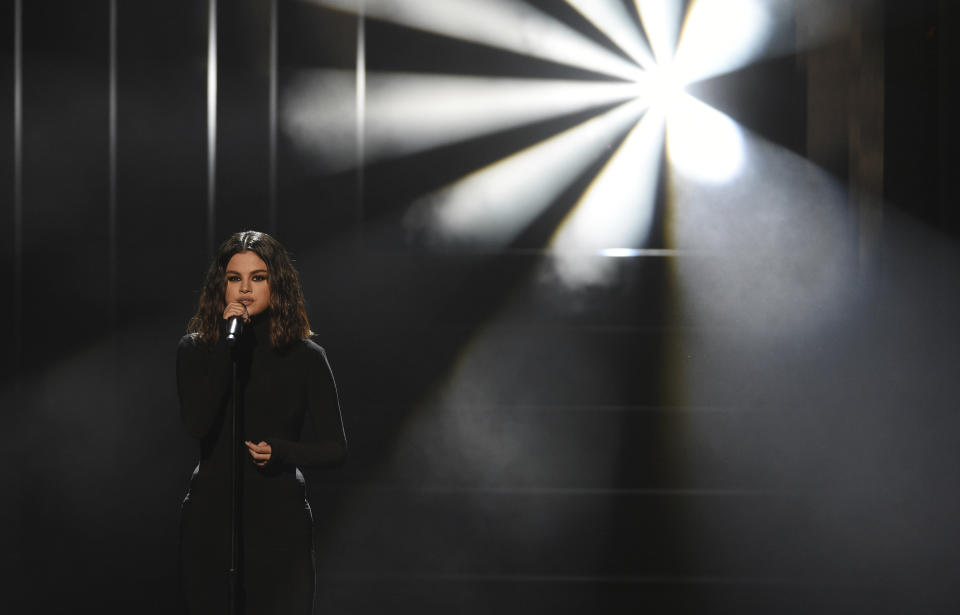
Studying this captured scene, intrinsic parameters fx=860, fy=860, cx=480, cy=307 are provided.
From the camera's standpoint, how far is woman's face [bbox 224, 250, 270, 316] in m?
2.01

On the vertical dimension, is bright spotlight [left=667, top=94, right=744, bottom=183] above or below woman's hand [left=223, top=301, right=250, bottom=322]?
above

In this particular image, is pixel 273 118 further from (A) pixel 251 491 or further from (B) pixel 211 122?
(A) pixel 251 491

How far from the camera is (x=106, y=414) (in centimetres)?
365

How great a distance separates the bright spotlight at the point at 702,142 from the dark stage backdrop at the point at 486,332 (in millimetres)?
61

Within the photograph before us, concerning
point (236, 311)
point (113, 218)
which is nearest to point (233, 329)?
point (236, 311)

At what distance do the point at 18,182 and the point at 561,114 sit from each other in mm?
2351

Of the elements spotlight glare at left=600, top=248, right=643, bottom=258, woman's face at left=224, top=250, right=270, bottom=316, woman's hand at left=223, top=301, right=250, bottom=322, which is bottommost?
woman's hand at left=223, top=301, right=250, bottom=322

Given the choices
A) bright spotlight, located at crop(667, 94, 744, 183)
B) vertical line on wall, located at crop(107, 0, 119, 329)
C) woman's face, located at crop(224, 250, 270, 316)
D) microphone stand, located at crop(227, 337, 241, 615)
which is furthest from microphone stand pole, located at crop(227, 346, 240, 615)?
bright spotlight, located at crop(667, 94, 744, 183)

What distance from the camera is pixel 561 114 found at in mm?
3828

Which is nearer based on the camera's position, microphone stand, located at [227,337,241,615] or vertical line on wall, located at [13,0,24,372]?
microphone stand, located at [227,337,241,615]

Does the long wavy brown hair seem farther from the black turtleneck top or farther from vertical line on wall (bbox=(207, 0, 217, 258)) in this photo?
vertical line on wall (bbox=(207, 0, 217, 258))

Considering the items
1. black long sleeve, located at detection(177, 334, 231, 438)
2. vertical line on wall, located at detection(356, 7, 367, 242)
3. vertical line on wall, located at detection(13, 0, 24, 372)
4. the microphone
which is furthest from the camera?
vertical line on wall, located at detection(356, 7, 367, 242)

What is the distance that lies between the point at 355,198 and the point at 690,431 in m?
1.79

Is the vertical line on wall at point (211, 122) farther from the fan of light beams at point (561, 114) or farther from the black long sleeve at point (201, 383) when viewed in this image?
the black long sleeve at point (201, 383)
